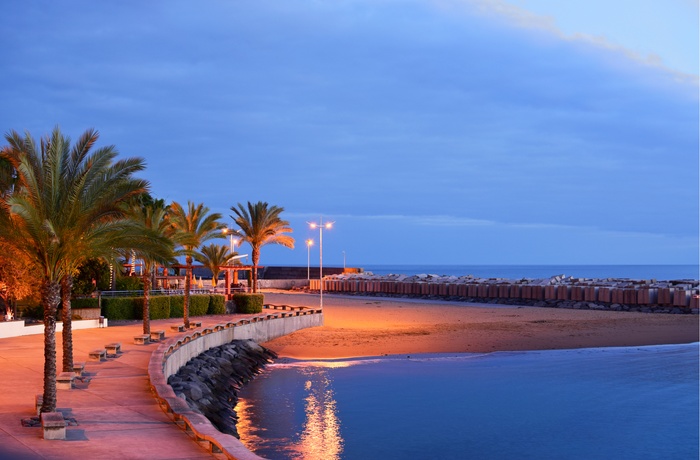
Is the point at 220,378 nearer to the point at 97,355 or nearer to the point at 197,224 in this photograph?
the point at 97,355

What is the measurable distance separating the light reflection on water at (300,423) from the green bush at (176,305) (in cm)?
1452

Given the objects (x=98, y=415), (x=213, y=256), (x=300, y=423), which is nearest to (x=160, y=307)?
(x=213, y=256)

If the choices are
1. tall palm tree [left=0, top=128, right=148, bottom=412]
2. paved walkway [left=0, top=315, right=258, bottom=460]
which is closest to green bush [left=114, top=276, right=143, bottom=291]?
paved walkway [left=0, top=315, right=258, bottom=460]

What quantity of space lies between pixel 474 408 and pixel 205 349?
10435 mm

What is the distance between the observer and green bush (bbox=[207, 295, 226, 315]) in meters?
41.5

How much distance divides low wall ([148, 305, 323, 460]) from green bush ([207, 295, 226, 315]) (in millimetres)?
2980

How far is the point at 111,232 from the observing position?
16.9 metres

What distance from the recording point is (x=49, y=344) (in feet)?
49.1

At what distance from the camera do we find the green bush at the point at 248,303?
42.4 meters

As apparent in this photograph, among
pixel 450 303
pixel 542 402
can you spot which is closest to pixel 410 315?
pixel 450 303

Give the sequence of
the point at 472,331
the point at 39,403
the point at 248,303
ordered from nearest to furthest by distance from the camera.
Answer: the point at 39,403 < the point at 472,331 < the point at 248,303

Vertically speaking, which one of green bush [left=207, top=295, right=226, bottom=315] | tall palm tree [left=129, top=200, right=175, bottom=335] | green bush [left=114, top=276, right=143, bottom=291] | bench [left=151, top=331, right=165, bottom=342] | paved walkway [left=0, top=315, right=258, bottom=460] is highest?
tall palm tree [left=129, top=200, right=175, bottom=335]

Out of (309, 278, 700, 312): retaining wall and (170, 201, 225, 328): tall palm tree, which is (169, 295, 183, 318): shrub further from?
(309, 278, 700, 312): retaining wall

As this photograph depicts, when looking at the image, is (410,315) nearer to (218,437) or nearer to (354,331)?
(354,331)
